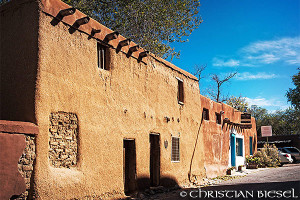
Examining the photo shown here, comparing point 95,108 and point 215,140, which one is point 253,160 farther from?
point 95,108

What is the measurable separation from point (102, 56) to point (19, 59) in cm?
277

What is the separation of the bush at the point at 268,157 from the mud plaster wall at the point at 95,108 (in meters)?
14.3

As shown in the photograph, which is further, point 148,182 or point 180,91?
point 180,91

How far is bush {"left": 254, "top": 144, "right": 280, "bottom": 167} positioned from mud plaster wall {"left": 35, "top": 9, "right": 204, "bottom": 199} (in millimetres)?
14310

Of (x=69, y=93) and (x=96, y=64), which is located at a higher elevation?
(x=96, y=64)

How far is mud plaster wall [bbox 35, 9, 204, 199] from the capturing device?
7926 mm

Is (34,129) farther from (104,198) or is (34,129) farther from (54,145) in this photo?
(104,198)

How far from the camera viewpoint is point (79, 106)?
8930 millimetres

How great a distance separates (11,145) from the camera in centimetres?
Answer: 688

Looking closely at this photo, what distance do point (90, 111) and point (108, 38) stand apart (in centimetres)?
248

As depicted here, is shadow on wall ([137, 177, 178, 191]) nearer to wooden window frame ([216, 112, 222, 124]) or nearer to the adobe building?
the adobe building

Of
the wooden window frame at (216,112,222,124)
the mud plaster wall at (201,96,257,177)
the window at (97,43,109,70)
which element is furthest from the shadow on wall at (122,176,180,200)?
the wooden window frame at (216,112,222,124)

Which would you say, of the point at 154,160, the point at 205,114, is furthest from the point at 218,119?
the point at 154,160

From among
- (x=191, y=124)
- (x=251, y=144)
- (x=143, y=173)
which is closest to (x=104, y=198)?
(x=143, y=173)
